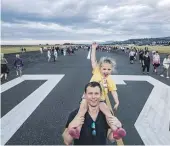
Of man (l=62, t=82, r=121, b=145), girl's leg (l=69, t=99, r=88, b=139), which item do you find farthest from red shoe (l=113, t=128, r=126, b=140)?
girl's leg (l=69, t=99, r=88, b=139)

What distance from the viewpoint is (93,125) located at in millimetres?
3178

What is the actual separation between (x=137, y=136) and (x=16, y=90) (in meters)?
9.14

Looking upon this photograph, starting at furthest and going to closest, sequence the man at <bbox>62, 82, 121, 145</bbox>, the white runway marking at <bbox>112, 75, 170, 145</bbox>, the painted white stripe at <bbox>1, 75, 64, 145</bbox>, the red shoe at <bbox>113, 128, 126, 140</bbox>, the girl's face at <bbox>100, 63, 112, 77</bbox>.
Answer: the painted white stripe at <bbox>1, 75, 64, 145</bbox>, the white runway marking at <bbox>112, 75, 170, 145</bbox>, the girl's face at <bbox>100, 63, 112, 77</bbox>, the man at <bbox>62, 82, 121, 145</bbox>, the red shoe at <bbox>113, 128, 126, 140</bbox>

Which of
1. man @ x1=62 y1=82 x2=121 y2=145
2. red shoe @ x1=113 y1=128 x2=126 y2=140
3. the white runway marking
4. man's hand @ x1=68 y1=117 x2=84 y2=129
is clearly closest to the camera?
red shoe @ x1=113 y1=128 x2=126 y2=140

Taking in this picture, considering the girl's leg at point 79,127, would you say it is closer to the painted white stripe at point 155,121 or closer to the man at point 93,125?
the man at point 93,125

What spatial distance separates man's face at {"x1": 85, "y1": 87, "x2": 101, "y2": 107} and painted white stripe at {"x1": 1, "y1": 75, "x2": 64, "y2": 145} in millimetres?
4215

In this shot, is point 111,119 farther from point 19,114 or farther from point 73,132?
point 19,114

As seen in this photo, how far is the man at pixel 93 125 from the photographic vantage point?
10.5ft

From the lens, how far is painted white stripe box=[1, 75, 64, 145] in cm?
780

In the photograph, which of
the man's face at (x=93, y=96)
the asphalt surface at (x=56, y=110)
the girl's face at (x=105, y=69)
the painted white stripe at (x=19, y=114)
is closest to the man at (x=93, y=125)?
the man's face at (x=93, y=96)

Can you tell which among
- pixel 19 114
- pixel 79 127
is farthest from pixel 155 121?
pixel 79 127

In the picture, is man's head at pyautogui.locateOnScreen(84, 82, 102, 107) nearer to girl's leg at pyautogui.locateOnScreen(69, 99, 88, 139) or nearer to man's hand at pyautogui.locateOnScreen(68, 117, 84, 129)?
girl's leg at pyautogui.locateOnScreen(69, 99, 88, 139)

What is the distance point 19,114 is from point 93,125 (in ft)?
22.9

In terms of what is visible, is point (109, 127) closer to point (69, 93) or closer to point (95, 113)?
point (95, 113)
